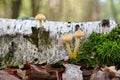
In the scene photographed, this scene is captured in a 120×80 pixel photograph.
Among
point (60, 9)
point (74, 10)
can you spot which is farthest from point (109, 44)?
point (74, 10)

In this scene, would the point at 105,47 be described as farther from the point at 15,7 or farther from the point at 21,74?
the point at 15,7

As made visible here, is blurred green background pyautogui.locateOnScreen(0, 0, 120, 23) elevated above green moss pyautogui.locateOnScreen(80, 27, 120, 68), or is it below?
above

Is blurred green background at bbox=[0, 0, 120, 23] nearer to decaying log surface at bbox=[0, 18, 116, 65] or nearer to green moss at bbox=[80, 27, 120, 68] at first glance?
decaying log surface at bbox=[0, 18, 116, 65]

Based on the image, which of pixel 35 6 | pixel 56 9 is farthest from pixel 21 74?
pixel 35 6

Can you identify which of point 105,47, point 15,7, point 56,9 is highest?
point 15,7

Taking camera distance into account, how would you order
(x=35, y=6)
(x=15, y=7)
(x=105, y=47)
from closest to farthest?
1. (x=105, y=47)
2. (x=15, y=7)
3. (x=35, y=6)

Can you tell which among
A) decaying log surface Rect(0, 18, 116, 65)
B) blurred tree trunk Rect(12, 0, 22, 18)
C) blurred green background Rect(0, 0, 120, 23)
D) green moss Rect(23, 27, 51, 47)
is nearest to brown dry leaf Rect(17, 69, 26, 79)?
decaying log surface Rect(0, 18, 116, 65)

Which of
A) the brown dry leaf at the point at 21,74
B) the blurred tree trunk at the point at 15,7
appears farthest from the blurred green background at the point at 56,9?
the brown dry leaf at the point at 21,74
